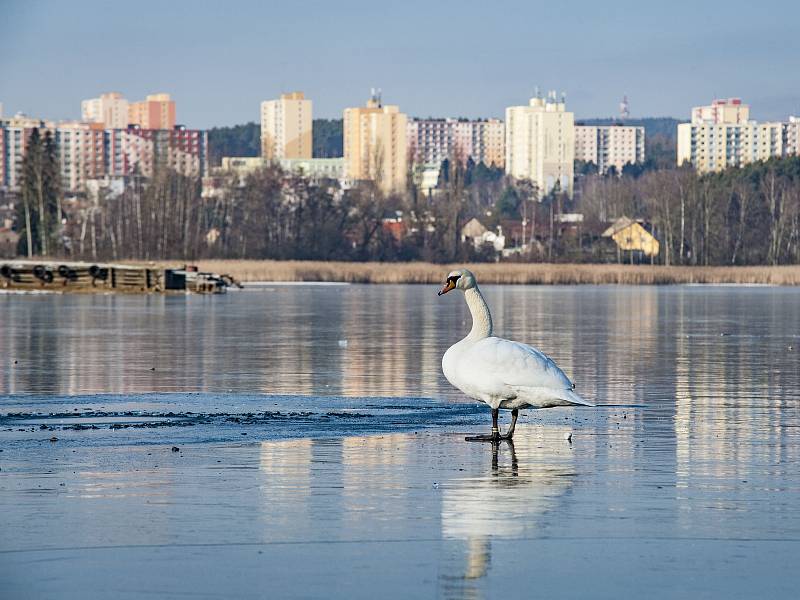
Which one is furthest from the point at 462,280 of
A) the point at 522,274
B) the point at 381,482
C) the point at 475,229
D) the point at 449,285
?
the point at 475,229

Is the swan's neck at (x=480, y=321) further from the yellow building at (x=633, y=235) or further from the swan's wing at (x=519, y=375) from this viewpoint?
the yellow building at (x=633, y=235)

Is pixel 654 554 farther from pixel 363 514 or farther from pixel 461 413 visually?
pixel 461 413

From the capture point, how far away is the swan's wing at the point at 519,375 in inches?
512

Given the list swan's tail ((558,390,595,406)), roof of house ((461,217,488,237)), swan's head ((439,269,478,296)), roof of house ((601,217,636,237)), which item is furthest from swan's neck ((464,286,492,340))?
roof of house ((461,217,488,237))

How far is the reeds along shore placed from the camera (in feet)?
295

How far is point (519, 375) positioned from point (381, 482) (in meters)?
2.19

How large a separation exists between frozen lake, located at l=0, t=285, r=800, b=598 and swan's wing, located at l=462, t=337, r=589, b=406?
55 centimetres

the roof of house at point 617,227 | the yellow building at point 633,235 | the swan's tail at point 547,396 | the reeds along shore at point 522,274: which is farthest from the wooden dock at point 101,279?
the roof of house at point 617,227

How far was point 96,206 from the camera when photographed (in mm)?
140875

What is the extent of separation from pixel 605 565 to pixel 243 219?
406ft

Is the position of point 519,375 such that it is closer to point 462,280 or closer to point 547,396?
point 547,396

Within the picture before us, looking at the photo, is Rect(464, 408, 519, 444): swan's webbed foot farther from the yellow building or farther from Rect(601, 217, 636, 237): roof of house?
Rect(601, 217, 636, 237): roof of house

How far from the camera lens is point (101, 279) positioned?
7150 centimetres

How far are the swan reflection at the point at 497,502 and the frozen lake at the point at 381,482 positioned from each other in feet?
0.09
